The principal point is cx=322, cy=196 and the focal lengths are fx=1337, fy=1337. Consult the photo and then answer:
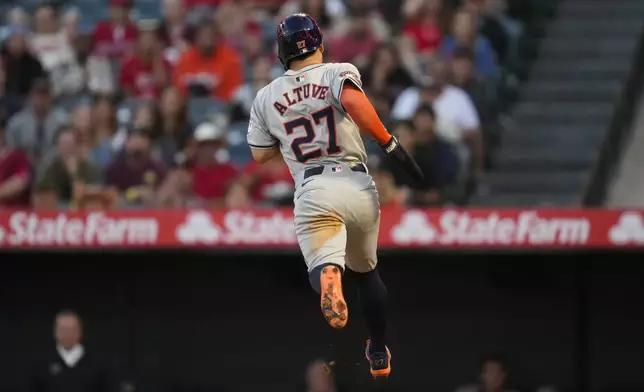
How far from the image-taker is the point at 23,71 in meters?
12.3

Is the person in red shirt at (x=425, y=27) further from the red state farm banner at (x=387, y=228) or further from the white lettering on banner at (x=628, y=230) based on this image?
the white lettering on banner at (x=628, y=230)

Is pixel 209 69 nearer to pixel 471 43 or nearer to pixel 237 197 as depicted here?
pixel 237 197

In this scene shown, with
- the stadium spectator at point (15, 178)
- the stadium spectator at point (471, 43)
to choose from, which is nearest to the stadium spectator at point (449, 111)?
the stadium spectator at point (471, 43)

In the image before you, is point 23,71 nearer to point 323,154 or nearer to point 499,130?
point 499,130

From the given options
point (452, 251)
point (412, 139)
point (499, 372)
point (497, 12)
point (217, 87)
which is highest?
point (497, 12)

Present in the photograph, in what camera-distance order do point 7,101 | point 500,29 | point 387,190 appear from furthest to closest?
point 500,29
point 7,101
point 387,190

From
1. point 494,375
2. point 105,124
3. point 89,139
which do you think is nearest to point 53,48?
point 105,124

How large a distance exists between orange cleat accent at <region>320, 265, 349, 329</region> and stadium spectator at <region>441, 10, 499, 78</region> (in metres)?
5.82

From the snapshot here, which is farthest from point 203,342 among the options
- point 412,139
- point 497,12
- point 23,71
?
point 497,12

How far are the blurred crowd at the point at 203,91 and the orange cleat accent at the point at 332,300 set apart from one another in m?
→ 3.76

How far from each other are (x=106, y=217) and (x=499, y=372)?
320 centimetres

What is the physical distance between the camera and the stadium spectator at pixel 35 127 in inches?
454

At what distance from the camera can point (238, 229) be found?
9.63 m

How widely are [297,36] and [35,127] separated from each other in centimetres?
563
